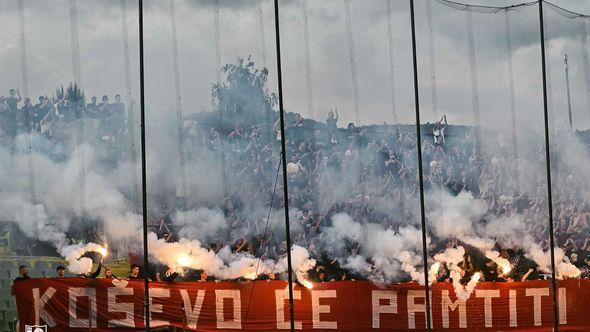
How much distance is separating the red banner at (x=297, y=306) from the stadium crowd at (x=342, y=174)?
65 centimetres

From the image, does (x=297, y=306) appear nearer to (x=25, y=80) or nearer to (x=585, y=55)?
(x=25, y=80)

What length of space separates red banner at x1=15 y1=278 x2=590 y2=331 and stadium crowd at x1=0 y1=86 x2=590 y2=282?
2.14ft

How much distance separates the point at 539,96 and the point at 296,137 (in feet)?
14.8

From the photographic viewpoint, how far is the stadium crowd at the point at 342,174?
16500 mm

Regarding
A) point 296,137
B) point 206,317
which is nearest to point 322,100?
point 296,137

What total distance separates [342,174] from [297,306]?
9.19 ft

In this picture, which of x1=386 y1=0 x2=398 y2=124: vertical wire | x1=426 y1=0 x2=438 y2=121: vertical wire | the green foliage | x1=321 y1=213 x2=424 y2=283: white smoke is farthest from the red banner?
x1=426 y1=0 x2=438 y2=121: vertical wire

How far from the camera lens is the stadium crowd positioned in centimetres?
1650

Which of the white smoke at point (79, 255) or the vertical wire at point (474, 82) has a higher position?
the vertical wire at point (474, 82)

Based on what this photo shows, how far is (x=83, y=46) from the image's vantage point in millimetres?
16641

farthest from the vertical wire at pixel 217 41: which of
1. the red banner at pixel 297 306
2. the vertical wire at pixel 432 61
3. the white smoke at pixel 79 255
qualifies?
the vertical wire at pixel 432 61

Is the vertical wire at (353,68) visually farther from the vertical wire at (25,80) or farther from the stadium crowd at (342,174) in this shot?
the vertical wire at (25,80)

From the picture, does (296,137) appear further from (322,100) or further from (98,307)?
(98,307)

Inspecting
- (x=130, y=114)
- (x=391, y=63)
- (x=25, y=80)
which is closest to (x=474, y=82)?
(x=391, y=63)
